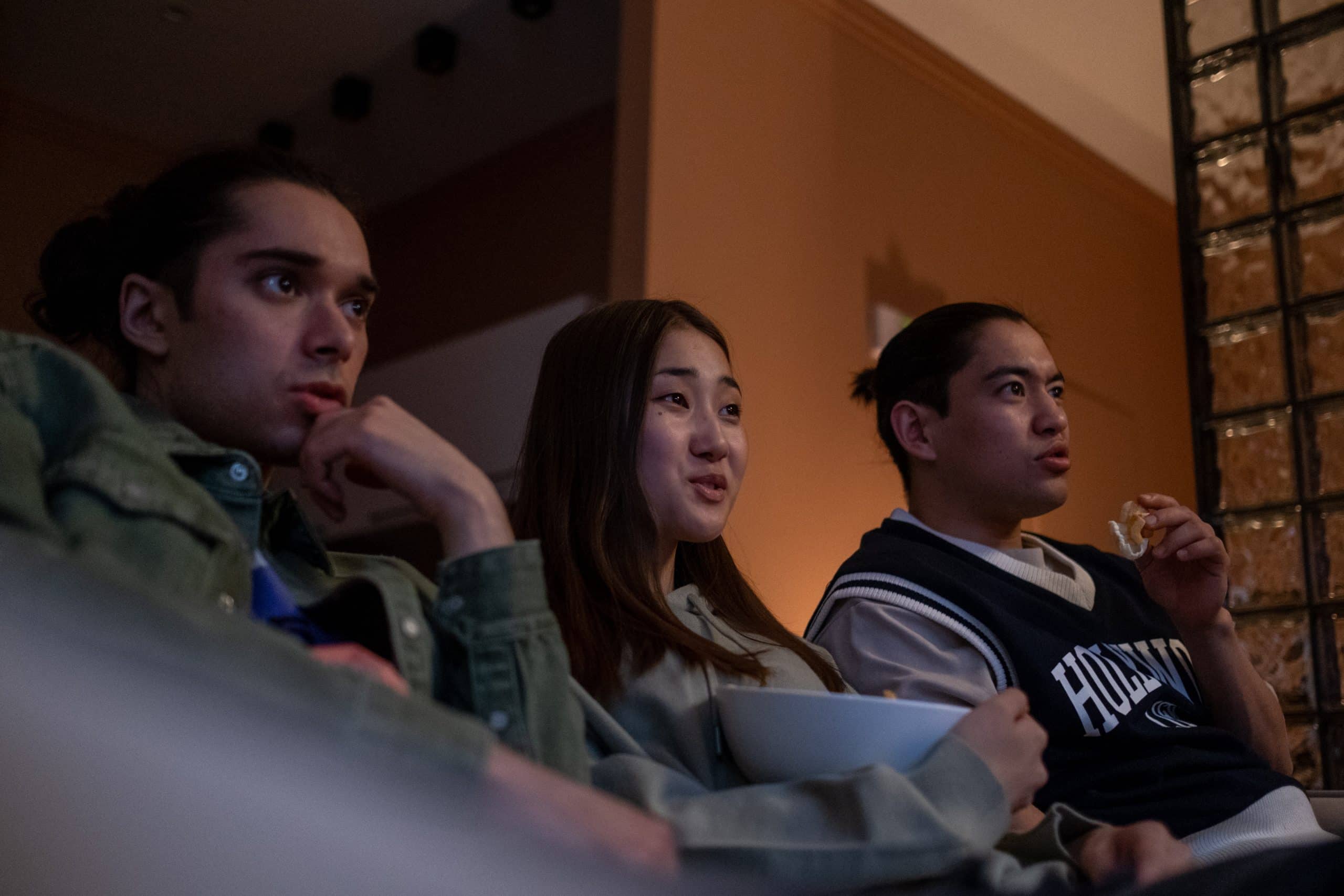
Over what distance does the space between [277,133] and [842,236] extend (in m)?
1.75

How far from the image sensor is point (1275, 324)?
217cm

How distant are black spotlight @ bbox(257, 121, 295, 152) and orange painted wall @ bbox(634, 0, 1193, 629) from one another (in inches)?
60.1

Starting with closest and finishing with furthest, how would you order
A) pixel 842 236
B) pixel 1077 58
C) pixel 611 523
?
1. pixel 611 523
2. pixel 842 236
3. pixel 1077 58

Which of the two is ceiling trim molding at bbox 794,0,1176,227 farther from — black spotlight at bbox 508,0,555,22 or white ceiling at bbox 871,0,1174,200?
black spotlight at bbox 508,0,555,22

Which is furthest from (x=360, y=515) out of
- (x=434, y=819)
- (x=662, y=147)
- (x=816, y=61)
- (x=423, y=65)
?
(x=434, y=819)

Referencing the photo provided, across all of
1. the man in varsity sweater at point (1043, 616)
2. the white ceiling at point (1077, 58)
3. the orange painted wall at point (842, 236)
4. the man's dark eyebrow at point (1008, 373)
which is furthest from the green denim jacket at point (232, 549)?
the white ceiling at point (1077, 58)

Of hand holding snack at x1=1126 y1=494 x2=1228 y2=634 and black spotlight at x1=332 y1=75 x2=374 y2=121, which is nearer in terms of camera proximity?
hand holding snack at x1=1126 y1=494 x2=1228 y2=634

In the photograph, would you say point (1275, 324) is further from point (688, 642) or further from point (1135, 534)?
point (688, 642)

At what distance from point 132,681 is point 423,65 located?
2.91 metres

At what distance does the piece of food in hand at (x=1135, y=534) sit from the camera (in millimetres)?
1375

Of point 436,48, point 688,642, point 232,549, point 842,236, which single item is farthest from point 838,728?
point 436,48

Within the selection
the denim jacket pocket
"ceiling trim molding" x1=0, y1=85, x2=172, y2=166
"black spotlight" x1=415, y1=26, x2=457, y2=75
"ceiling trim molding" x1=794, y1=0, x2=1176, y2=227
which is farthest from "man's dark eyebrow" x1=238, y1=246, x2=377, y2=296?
"ceiling trim molding" x1=0, y1=85, x2=172, y2=166

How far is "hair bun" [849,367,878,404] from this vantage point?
1747 mm

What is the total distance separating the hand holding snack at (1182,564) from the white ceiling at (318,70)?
6.84 feet
